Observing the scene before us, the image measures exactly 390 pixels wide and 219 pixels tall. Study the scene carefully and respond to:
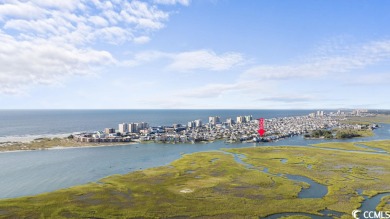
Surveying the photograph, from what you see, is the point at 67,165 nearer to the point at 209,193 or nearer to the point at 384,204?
the point at 209,193

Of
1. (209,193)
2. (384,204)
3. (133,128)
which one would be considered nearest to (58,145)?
(133,128)

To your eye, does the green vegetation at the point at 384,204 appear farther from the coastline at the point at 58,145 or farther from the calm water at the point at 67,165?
the coastline at the point at 58,145

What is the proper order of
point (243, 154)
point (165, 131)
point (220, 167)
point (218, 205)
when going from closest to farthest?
point (218, 205) → point (220, 167) → point (243, 154) → point (165, 131)

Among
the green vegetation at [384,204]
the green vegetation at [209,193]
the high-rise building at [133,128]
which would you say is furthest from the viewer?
the high-rise building at [133,128]

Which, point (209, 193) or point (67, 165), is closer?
point (209, 193)

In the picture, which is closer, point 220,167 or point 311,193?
point 311,193

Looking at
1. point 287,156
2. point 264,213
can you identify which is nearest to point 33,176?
point 264,213

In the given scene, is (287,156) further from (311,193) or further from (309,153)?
(311,193)

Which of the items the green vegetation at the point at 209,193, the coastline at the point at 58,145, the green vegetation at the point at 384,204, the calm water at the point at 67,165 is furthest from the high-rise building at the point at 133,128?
the green vegetation at the point at 384,204

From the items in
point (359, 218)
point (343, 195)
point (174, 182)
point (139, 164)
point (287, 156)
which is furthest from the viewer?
point (287, 156)
